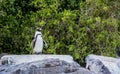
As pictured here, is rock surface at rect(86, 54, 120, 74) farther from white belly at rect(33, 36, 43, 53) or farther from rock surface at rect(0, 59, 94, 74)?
white belly at rect(33, 36, 43, 53)

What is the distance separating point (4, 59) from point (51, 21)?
4.70 ft

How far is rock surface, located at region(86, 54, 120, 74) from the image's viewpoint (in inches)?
195

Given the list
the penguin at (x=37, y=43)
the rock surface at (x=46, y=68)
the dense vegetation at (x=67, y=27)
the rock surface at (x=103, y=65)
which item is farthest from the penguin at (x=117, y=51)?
the rock surface at (x=46, y=68)

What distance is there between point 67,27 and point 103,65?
1.60 meters

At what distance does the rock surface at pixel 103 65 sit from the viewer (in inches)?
195

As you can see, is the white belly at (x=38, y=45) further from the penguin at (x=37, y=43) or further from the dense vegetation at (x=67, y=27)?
the dense vegetation at (x=67, y=27)

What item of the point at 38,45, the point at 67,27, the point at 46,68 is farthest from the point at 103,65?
the point at 67,27

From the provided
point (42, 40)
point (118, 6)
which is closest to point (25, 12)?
point (42, 40)

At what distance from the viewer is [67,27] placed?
6.41 meters

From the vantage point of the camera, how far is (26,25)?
6.69 m

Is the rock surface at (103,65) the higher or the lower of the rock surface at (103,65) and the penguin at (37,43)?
the lower

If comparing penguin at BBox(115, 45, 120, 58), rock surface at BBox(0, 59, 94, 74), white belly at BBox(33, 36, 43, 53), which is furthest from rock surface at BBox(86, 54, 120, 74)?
penguin at BBox(115, 45, 120, 58)

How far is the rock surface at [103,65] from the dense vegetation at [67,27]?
3.10ft

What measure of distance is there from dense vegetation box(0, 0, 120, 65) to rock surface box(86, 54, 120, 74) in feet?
3.10
